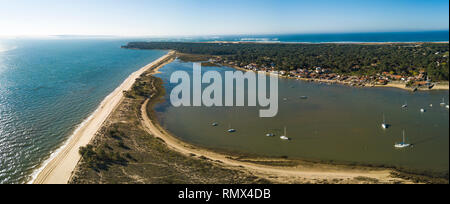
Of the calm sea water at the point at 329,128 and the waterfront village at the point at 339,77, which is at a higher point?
the waterfront village at the point at 339,77

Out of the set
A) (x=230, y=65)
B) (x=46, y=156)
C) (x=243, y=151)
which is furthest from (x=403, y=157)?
(x=230, y=65)

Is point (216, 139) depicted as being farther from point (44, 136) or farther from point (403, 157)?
point (44, 136)

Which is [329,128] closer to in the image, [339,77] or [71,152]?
[71,152]

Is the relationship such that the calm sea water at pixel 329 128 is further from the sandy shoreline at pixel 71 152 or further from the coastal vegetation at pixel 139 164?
the sandy shoreline at pixel 71 152

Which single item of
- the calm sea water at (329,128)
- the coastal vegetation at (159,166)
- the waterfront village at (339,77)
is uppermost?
the waterfront village at (339,77)

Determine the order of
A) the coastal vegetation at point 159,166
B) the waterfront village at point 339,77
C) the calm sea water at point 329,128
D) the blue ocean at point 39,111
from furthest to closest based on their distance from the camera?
the waterfront village at point 339,77 → the blue ocean at point 39,111 → the calm sea water at point 329,128 → the coastal vegetation at point 159,166

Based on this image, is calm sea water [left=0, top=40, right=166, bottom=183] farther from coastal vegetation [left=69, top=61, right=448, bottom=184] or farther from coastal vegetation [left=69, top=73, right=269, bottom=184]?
coastal vegetation [left=69, top=61, right=448, bottom=184]

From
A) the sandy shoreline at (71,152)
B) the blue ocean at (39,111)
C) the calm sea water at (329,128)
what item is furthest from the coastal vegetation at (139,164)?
the blue ocean at (39,111)


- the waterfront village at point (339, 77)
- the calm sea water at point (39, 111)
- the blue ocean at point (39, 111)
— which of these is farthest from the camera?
the waterfront village at point (339, 77)

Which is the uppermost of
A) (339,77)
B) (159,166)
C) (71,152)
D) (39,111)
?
(339,77)

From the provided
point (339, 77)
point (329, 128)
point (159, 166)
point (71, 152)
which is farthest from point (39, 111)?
point (339, 77)
